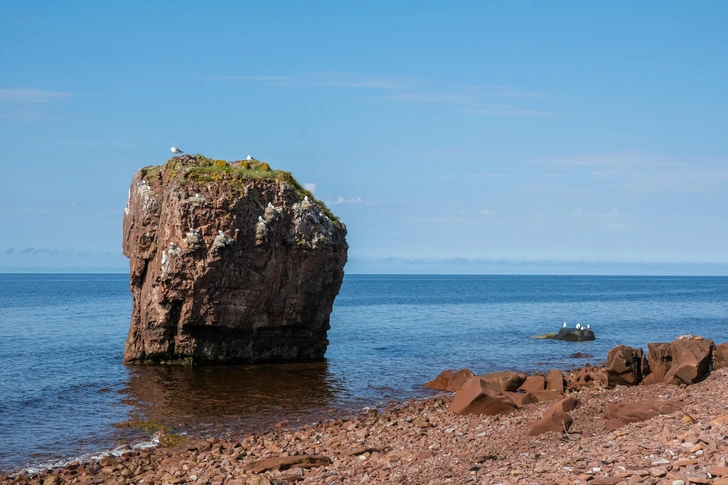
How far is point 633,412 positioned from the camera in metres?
15.9

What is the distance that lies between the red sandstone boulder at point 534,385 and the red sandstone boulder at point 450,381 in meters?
3.16

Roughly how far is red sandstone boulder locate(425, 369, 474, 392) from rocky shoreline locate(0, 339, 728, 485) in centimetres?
584

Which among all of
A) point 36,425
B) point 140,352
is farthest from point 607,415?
point 140,352

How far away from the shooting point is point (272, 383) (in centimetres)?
2881

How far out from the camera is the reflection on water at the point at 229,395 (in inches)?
889

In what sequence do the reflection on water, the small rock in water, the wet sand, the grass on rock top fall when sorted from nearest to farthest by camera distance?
the wet sand < the reflection on water < the grass on rock top < the small rock in water

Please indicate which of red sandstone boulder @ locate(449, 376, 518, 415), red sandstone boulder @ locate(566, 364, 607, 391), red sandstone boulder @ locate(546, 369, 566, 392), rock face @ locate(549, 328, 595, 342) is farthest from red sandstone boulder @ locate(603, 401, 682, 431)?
rock face @ locate(549, 328, 595, 342)

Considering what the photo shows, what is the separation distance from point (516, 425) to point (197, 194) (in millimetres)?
18137

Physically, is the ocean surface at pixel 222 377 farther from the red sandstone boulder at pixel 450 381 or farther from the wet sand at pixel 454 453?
the wet sand at pixel 454 453

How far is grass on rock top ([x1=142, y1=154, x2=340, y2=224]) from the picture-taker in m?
30.7

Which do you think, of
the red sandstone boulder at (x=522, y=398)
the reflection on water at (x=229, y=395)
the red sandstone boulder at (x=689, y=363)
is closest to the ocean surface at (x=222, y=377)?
the reflection on water at (x=229, y=395)

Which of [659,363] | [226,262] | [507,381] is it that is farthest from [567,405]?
[226,262]

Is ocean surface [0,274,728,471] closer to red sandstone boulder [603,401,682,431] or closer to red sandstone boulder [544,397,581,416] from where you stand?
red sandstone boulder [544,397,581,416]

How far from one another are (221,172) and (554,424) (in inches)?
796
